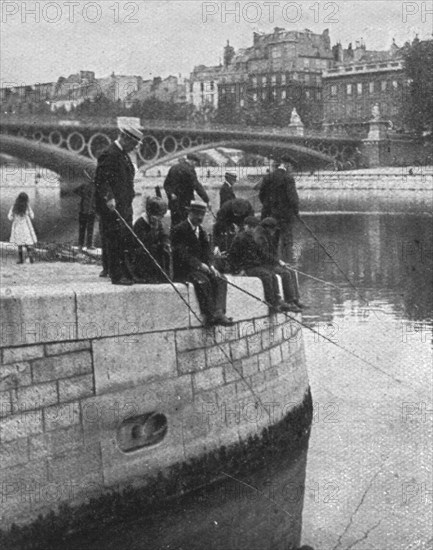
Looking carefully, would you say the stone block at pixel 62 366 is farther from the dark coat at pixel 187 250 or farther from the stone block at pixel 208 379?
the dark coat at pixel 187 250

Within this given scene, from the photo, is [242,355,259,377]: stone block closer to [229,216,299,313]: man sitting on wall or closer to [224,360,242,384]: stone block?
[224,360,242,384]: stone block

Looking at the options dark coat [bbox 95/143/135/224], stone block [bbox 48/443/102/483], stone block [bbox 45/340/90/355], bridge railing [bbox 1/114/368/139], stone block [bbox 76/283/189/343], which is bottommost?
stone block [bbox 48/443/102/483]

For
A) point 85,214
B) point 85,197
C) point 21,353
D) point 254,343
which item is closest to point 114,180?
point 254,343

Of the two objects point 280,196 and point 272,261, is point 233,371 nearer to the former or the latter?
point 272,261

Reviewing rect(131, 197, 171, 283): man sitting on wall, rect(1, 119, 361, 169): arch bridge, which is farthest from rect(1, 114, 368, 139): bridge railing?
rect(131, 197, 171, 283): man sitting on wall

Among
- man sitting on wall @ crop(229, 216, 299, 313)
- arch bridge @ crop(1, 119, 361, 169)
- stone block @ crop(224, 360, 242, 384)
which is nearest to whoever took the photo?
stone block @ crop(224, 360, 242, 384)

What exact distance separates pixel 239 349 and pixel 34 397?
231 centimetres

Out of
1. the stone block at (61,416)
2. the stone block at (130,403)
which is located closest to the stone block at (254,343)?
the stone block at (130,403)

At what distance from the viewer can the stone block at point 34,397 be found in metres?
7.04

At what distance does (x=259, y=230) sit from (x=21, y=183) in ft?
227

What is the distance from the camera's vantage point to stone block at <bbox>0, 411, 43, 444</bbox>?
6969mm

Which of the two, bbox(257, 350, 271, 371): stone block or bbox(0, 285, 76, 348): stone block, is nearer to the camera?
bbox(0, 285, 76, 348): stone block

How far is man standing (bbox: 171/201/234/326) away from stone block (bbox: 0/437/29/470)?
2.07 meters

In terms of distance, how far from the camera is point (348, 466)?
9602 mm
